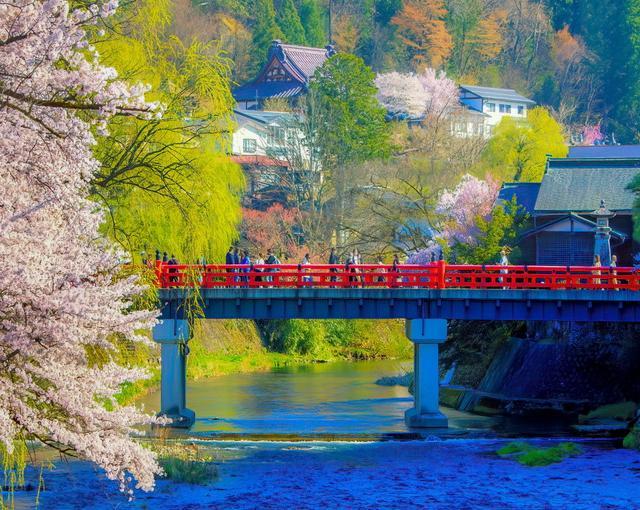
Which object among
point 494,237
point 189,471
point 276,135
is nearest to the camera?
point 189,471

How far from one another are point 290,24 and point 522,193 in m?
53.2

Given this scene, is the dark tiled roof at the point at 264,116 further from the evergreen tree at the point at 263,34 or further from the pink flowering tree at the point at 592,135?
the pink flowering tree at the point at 592,135

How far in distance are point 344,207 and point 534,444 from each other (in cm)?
3475

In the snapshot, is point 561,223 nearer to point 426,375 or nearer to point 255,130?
point 426,375

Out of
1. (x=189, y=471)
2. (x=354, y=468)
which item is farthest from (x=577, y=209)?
(x=189, y=471)

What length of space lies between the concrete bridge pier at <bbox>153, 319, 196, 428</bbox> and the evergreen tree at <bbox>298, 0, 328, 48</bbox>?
72289 mm

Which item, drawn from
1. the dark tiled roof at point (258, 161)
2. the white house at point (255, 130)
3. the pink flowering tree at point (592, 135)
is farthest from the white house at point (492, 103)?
the dark tiled roof at point (258, 161)

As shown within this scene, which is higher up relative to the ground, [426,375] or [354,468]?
[426,375]

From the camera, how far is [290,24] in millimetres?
103938

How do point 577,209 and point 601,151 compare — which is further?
point 601,151

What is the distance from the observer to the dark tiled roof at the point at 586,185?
167ft

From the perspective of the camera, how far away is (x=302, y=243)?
227 feet

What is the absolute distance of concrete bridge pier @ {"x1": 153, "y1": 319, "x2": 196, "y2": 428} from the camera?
36906 millimetres

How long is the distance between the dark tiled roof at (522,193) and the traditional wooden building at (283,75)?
129ft
